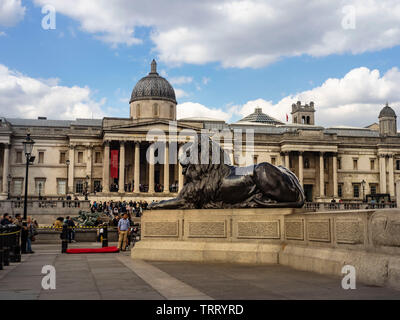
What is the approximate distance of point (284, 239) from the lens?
41.3 ft

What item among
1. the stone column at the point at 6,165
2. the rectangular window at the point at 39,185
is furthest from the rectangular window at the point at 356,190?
the stone column at the point at 6,165

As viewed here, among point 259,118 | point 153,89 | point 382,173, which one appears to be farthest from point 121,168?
point 259,118

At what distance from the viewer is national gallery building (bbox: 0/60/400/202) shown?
6719 centimetres

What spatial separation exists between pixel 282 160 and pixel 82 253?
60.8m

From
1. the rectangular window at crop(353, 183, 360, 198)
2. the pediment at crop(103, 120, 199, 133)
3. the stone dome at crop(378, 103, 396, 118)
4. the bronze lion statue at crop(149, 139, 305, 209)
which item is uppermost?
the stone dome at crop(378, 103, 396, 118)

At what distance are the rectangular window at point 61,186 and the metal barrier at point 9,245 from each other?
55609 millimetres

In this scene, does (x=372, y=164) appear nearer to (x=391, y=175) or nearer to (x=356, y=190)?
(x=391, y=175)

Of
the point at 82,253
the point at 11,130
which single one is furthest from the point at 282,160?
the point at 82,253

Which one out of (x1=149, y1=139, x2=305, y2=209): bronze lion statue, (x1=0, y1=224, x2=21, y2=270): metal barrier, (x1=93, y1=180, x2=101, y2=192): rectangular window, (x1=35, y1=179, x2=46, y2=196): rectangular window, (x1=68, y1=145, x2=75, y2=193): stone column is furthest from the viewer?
(x1=35, y1=179, x2=46, y2=196): rectangular window

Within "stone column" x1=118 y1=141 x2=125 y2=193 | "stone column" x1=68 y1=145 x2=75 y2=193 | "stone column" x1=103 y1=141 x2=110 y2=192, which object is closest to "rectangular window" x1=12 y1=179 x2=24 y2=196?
"stone column" x1=68 y1=145 x2=75 y2=193

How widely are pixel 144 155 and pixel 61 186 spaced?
12.4 m

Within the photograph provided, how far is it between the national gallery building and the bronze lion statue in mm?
50241

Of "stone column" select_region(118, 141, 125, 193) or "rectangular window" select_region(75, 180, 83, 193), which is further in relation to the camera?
"rectangular window" select_region(75, 180, 83, 193)

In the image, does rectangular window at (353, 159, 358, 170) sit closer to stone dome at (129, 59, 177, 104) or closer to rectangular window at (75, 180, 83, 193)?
stone dome at (129, 59, 177, 104)
